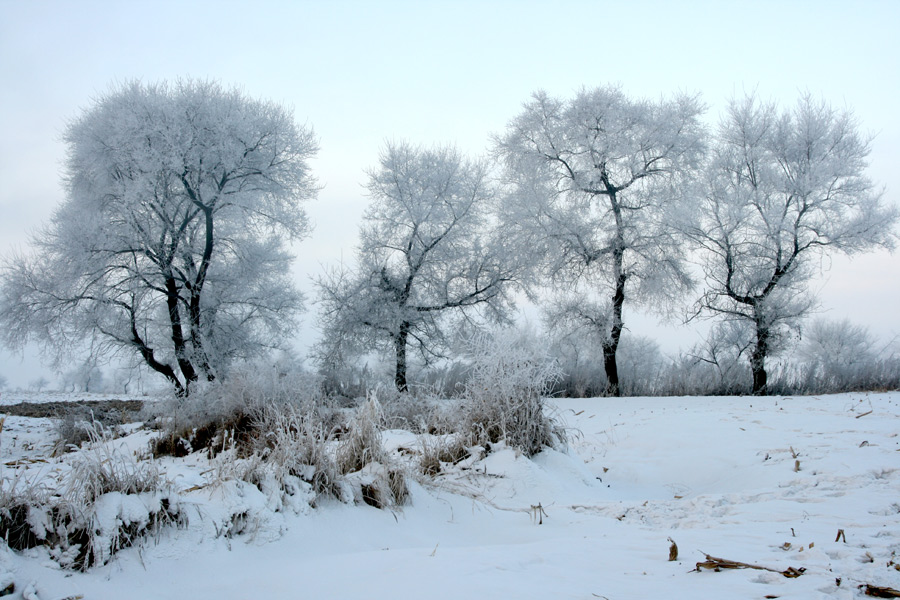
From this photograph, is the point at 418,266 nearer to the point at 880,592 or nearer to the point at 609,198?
the point at 609,198

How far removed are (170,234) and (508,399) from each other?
13.8 m

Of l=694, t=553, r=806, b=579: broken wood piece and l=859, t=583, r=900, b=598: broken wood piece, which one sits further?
l=694, t=553, r=806, b=579: broken wood piece

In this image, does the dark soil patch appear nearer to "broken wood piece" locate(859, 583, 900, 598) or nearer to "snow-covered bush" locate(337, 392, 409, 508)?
"snow-covered bush" locate(337, 392, 409, 508)

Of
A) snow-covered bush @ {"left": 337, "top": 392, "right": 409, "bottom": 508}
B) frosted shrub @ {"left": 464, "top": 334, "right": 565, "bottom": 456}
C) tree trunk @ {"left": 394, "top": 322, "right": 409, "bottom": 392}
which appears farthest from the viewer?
tree trunk @ {"left": 394, "top": 322, "right": 409, "bottom": 392}

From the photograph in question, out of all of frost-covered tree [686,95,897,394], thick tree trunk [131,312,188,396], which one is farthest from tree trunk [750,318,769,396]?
thick tree trunk [131,312,188,396]

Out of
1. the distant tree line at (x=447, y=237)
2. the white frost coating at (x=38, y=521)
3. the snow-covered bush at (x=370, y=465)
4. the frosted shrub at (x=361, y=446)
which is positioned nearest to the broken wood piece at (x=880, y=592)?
the snow-covered bush at (x=370, y=465)

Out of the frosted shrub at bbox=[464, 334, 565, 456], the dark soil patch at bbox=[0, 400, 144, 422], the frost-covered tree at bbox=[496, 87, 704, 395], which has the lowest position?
the dark soil patch at bbox=[0, 400, 144, 422]

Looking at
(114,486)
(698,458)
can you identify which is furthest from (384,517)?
(698,458)

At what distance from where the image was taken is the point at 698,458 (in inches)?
234

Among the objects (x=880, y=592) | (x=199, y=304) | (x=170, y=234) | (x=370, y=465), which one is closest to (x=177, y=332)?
(x=199, y=304)

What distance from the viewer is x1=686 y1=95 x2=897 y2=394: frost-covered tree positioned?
1570cm

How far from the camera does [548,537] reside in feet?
10.8

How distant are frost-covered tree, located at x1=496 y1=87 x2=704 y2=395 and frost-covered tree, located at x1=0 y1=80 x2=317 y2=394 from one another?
769 centimetres

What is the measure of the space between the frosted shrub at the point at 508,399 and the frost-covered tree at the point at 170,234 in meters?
9.85
